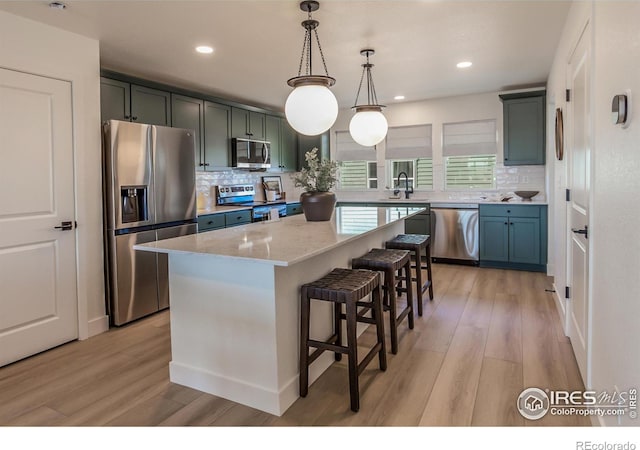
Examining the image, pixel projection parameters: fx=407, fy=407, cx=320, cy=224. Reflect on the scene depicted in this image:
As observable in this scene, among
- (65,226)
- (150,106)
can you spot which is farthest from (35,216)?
(150,106)

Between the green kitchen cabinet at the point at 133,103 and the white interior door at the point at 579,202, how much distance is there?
3.74m

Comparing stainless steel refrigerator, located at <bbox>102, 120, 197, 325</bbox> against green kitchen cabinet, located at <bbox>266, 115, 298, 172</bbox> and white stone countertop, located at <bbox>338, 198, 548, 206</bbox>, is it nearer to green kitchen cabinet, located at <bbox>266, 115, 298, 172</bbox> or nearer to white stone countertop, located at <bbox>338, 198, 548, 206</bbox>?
green kitchen cabinet, located at <bbox>266, 115, 298, 172</bbox>

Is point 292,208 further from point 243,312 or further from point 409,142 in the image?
point 243,312

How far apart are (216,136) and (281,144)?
1.51m

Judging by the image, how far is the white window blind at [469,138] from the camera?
5867mm

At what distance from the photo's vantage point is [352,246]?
3154mm

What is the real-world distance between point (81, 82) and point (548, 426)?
152 inches

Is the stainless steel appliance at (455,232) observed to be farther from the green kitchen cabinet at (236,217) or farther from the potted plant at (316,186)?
the potted plant at (316,186)

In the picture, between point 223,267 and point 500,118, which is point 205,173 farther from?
point 500,118

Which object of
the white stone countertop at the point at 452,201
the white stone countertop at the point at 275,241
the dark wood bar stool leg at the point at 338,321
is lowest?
the dark wood bar stool leg at the point at 338,321

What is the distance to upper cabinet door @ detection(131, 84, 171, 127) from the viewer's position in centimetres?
402
